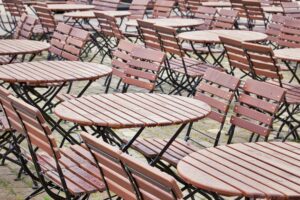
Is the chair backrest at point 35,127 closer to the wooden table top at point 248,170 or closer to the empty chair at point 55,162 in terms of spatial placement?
the empty chair at point 55,162

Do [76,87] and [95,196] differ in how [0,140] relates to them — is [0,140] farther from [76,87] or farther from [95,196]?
[76,87]

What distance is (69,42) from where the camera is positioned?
23.8ft

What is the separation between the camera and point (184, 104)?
189 inches

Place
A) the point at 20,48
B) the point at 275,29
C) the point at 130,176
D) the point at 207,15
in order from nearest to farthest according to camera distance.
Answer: the point at 130,176, the point at 20,48, the point at 275,29, the point at 207,15

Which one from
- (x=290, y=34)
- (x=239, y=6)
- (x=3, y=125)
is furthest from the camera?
(x=239, y=6)

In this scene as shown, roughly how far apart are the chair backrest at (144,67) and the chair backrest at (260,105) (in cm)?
118

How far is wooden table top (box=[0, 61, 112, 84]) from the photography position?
541 centimetres

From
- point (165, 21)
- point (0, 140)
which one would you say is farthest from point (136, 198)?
point (165, 21)

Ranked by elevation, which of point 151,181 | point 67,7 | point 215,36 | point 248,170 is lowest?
point 67,7

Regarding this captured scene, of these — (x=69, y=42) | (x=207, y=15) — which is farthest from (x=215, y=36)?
(x=207, y=15)

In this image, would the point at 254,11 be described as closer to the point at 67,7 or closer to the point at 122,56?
the point at 67,7

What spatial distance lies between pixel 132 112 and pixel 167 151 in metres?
0.43

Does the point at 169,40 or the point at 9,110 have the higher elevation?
the point at 9,110

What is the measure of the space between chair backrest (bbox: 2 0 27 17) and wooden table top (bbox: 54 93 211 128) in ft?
21.7
